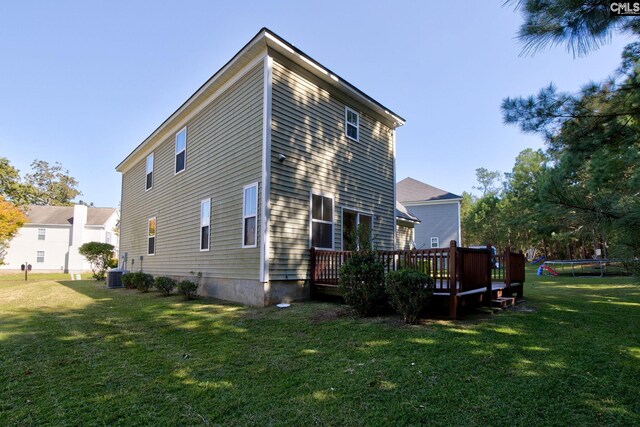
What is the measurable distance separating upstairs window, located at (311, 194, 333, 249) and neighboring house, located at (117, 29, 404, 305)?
0.09 ft


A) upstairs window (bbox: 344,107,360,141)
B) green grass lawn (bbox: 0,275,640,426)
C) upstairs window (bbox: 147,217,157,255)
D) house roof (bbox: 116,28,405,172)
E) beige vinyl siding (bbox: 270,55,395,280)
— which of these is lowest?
green grass lawn (bbox: 0,275,640,426)

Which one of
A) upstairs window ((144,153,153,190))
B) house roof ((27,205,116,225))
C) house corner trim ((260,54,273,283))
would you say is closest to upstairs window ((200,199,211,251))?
house corner trim ((260,54,273,283))

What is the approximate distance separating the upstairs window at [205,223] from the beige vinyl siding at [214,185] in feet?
0.66

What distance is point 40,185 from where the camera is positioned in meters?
46.5

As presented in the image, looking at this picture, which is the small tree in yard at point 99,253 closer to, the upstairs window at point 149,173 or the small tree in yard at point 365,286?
the upstairs window at point 149,173

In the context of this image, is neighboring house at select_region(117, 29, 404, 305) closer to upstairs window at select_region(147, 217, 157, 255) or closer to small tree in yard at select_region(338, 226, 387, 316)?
upstairs window at select_region(147, 217, 157, 255)

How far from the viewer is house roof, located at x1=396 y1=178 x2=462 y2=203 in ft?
77.8

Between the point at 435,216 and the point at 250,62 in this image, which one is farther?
the point at 435,216

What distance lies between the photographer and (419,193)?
25.1 meters

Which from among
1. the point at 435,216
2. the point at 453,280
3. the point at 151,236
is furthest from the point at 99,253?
the point at 435,216

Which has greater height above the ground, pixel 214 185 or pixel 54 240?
pixel 214 185

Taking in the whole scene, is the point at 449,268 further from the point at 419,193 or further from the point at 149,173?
the point at 419,193

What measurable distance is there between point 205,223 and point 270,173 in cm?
335

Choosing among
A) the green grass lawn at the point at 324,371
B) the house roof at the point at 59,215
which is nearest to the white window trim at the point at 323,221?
the green grass lawn at the point at 324,371
